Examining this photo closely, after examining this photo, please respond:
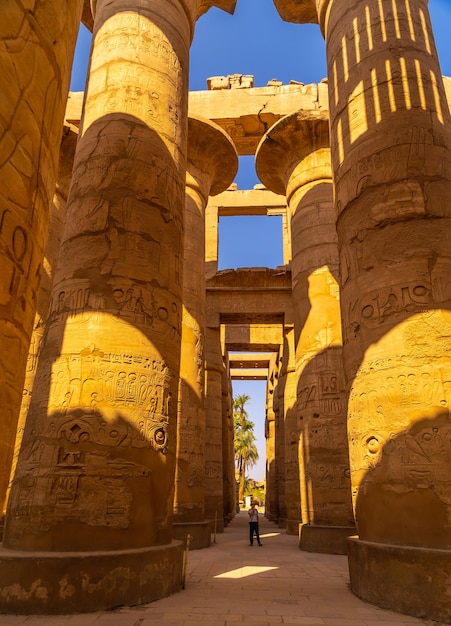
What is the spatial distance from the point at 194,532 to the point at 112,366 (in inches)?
216

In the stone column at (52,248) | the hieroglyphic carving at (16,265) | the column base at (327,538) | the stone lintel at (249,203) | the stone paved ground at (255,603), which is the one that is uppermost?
the stone lintel at (249,203)

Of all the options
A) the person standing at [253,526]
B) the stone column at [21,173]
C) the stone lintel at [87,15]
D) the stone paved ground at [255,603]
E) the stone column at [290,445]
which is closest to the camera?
the stone column at [21,173]

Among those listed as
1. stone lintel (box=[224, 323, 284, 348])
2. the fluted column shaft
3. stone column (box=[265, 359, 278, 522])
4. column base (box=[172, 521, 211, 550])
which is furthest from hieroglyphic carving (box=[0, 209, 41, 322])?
stone column (box=[265, 359, 278, 522])

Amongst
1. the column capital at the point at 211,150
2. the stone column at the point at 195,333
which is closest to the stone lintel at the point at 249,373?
→ the stone column at the point at 195,333

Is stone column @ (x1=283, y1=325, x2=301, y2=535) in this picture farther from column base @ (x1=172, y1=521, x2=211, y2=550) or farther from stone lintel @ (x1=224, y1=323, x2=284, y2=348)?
column base @ (x1=172, y1=521, x2=211, y2=550)

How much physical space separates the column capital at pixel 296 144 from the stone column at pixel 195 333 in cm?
95

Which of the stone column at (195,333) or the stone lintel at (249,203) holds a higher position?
the stone lintel at (249,203)

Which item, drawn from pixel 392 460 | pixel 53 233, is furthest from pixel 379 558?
pixel 53 233

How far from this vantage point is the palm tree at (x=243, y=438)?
39.1 metres

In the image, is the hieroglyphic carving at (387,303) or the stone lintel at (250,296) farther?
the stone lintel at (250,296)

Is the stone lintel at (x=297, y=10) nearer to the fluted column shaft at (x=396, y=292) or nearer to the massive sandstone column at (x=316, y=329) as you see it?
the massive sandstone column at (x=316, y=329)

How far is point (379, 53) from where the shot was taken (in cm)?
562

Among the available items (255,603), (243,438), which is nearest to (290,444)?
(255,603)

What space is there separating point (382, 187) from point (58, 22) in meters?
3.87
